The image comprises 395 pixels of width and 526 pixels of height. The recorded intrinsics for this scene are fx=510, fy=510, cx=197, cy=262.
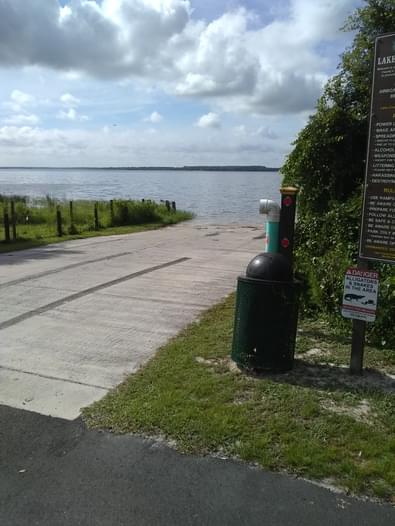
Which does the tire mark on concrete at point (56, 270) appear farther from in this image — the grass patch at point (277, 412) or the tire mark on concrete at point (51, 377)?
the grass patch at point (277, 412)

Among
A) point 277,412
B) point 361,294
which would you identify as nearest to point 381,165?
point 361,294

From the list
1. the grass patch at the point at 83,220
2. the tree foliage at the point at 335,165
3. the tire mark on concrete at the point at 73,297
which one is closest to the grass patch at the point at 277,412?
the tree foliage at the point at 335,165

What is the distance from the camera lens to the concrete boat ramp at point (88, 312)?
14.0 ft

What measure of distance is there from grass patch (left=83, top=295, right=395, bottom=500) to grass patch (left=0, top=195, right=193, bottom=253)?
12072 mm

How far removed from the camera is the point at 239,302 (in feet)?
14.4

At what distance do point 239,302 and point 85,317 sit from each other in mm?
2660

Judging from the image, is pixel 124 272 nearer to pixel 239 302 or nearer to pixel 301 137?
pixel 301 137

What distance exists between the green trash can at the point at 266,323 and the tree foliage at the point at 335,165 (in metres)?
1.85

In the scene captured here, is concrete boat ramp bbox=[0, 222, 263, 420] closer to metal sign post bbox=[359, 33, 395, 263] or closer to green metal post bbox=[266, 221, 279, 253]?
green metal post bbox=[266, 221, 279, 253]

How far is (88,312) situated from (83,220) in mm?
17404

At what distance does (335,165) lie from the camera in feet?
24.3

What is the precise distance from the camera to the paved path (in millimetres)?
2594

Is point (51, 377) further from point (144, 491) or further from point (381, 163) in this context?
point (381, 163)

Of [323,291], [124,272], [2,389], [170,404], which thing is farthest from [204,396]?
[124,272]
